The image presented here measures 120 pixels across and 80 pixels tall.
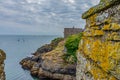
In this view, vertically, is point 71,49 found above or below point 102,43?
below

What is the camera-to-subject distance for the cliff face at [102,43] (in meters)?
2.70

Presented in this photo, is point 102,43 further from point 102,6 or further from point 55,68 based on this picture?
point 55,68

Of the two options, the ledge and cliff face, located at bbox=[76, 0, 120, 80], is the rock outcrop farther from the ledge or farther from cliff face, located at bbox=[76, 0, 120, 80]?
the ledge

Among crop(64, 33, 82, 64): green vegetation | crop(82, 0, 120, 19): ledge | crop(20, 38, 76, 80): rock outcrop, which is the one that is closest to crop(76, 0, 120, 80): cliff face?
crop(82, 0, 120, 19): ledge

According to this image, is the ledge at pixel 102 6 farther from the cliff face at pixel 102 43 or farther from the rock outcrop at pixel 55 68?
the rock outcrop at pixel 55 68

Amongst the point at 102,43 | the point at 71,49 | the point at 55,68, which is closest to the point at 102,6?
the point at 102,43

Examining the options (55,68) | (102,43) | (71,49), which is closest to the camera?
(102,43)

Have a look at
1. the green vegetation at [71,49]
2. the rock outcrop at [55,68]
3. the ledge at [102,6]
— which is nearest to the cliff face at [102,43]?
the ledge at [102,6]

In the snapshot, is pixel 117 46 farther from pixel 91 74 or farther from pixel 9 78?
pixel 9 78

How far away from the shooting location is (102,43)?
10.1 ft

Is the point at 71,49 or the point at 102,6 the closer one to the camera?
the point at 102,6

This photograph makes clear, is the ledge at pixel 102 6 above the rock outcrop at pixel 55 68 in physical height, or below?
above

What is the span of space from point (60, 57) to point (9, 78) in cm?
1425

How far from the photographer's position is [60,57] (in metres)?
40.9
